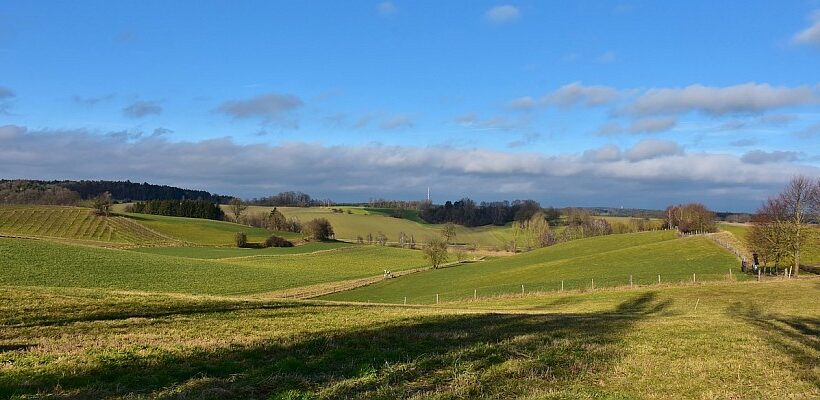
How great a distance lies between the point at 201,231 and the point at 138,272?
259ft

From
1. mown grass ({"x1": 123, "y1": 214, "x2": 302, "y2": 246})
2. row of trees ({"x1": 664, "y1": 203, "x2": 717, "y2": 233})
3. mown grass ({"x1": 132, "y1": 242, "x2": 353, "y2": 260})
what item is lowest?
mown grass ({"x1": 132, "y1": 242, "x2": 353, "y2": 260})

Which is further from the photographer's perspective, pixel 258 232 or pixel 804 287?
pixel 258 232

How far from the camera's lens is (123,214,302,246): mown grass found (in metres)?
129

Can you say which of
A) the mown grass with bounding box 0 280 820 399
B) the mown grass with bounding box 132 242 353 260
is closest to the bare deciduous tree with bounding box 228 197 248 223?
the mown grass with bounding box 132 242 353 260

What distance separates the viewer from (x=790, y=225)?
58.2 metres

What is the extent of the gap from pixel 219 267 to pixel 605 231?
394 ft

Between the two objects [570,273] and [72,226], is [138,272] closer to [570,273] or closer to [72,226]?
[570,273]

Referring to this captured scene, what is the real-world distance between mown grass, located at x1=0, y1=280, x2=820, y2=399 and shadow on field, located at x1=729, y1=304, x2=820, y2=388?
0.06 m

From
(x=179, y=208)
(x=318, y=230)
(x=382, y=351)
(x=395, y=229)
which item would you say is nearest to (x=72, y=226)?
(x=318, y=230)

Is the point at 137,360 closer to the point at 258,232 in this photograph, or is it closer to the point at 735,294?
the point at 735,294

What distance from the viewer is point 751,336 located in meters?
15.3

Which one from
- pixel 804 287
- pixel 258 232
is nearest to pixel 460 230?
pixel 258 232

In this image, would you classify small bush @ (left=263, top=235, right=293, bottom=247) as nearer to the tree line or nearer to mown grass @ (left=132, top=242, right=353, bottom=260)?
mown grass @ (left=132, top=242, right=353, bottom=260)

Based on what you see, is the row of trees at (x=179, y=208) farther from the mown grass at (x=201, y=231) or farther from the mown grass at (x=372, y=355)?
the mown grass at (x=372, y=355)
